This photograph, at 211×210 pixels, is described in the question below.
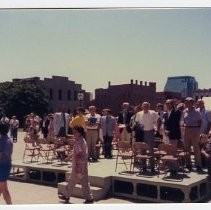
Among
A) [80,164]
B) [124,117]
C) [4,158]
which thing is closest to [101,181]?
[80,164]

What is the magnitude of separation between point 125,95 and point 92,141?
3440 centimetres

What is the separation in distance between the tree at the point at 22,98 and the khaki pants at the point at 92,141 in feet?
81.8

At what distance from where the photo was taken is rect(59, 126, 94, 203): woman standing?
26.7ft

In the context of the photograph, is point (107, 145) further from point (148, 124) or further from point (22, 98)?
point (22, 98)

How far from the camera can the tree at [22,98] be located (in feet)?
125

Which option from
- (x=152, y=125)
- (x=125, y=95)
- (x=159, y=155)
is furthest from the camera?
(x=125, y=95)

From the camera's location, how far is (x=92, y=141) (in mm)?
11969

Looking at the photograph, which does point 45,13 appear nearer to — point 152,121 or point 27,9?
point 27,9

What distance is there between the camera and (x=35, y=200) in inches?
347

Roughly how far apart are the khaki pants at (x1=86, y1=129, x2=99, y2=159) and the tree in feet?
81.8

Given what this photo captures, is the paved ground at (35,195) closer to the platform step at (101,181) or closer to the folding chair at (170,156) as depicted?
the platform step at (101,181)

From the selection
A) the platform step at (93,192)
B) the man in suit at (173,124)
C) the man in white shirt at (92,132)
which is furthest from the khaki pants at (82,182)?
the man in white shirt at (92,132)
